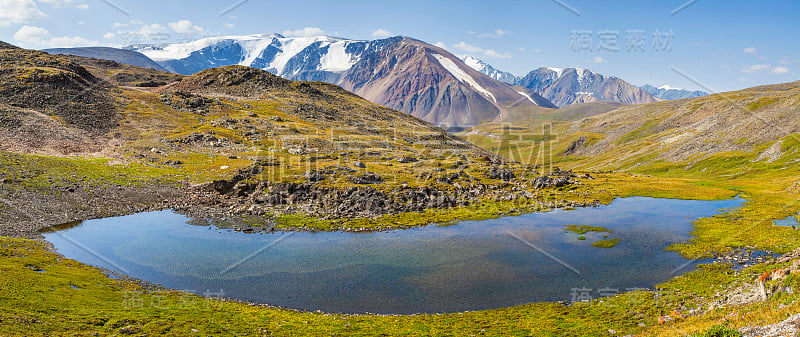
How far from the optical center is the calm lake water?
4928 centimetres

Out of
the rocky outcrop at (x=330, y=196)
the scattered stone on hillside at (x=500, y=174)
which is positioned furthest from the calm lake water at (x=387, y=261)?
the scattered stone on hillside at (x=500, y=174)

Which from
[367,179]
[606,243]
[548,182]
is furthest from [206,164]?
[606,243]

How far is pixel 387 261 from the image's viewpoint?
206 feet

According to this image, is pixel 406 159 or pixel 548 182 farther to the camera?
pixel 406 159

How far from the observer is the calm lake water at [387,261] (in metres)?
49.3

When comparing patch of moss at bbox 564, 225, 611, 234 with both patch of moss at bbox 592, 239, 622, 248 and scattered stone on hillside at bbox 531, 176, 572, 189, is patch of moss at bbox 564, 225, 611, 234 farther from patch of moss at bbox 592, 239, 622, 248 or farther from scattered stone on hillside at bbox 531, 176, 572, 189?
scattered stone on hillside at bbox 531, 176, 572, 189

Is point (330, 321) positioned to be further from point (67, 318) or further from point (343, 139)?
point (343, 139)

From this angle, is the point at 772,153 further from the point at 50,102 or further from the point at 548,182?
the point at 50,102

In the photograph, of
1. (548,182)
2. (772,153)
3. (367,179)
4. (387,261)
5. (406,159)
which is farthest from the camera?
(772,153)

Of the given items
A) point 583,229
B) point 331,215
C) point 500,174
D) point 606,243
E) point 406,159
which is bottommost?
point 606,243

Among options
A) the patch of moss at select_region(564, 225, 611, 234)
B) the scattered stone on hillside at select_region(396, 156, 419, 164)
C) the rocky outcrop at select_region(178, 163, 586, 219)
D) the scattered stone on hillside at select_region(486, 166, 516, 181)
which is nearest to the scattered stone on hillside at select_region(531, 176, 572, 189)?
the scattered stone on hillside at select_region(486, 166, 516, 181)

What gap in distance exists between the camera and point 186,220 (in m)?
85.4

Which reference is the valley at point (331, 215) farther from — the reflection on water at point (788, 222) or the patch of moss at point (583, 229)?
the reflection on water at point (788, 222)

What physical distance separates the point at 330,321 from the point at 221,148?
12450 centimetres
